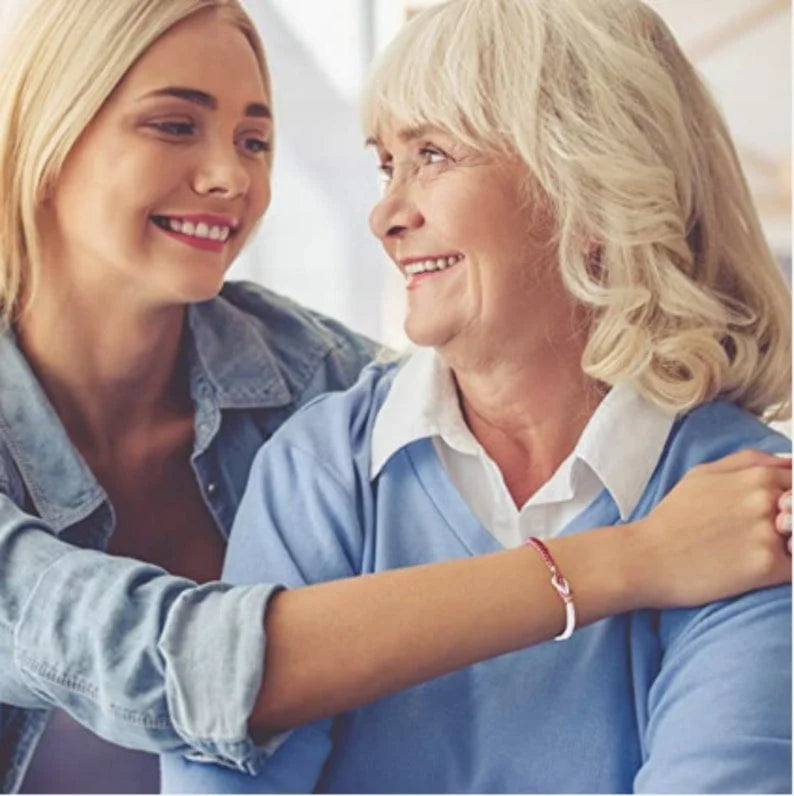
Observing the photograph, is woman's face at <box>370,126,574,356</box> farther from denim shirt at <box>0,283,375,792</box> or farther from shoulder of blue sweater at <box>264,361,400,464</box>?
denim shirt at <box>0,283,375,792</box>

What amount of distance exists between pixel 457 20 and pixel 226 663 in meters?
0.54

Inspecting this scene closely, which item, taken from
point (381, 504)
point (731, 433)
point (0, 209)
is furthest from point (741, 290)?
point (0, 209)

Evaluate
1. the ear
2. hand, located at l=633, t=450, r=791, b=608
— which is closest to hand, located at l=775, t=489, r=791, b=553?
hand, located at l=633, t=450, r=791, b=608

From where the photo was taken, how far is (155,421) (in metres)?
1.29

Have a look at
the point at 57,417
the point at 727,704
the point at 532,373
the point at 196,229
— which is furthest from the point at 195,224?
the point at 727,704

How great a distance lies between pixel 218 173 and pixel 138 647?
1.41ft

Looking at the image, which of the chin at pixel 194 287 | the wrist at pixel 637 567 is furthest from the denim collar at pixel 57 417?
the wrist at pixel 637 567

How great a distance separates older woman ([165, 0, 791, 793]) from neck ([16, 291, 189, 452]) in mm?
203

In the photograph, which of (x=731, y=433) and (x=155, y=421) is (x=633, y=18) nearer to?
(x=731, y=433)

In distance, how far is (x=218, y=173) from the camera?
3.80 feet

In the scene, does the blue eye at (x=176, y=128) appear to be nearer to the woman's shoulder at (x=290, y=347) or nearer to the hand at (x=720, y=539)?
the woman's shoulder at (x=290, y=347)

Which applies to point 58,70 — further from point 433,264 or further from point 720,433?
point 720,433

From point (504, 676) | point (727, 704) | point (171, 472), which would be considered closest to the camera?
point (727, 704)

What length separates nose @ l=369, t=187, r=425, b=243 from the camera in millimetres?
1079
